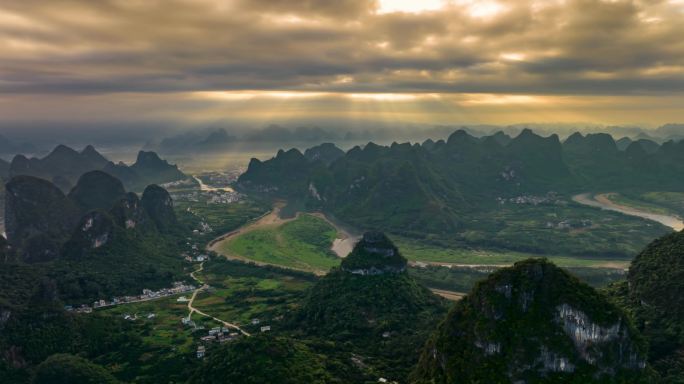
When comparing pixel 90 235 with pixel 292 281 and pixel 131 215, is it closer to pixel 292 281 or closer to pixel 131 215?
pixel 131 215

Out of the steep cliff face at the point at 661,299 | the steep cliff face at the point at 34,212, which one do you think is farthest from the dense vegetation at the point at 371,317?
the steep cliff face at the point at 34,212

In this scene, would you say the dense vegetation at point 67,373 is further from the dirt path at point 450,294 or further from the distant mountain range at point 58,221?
the dirt path at point 450,294

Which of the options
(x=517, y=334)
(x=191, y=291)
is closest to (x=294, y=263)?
(x=191, y=291)

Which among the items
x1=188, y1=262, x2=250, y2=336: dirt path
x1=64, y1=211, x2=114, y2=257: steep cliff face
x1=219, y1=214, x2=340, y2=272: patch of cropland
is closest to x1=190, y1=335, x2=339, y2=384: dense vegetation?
x1=188, y1=262, x2=250, y2=336: dirt path

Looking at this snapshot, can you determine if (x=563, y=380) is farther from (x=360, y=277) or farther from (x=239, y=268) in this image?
(x=239, y=268)

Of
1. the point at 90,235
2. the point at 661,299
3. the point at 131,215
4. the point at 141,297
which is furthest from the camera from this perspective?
the point at 131,215

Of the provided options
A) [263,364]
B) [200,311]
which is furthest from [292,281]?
[263,364]
